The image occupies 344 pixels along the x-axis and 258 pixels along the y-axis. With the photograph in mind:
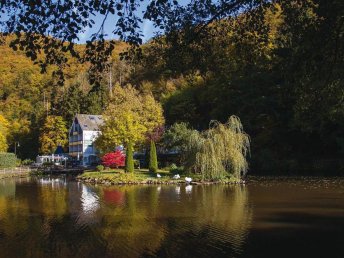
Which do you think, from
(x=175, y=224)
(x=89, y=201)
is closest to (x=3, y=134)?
(x=89, y=201)

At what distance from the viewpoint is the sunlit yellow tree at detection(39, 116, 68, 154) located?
219ft

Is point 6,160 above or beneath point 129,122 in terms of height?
beneath

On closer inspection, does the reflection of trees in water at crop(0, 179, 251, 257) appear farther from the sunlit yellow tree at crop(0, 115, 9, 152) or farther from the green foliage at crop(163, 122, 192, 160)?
the sunlit yellow tree at crop(0, 115, 9, 152)

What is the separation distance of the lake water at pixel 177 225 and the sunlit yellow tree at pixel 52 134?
43879 millimetres

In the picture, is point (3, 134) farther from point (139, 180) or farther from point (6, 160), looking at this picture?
point (139, 180)

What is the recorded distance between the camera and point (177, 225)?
47.9ft

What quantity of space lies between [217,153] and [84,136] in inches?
1454

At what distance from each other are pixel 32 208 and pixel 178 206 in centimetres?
694

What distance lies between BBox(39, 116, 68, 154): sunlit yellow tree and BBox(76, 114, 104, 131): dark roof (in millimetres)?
5638

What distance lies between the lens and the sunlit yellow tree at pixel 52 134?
66625mm

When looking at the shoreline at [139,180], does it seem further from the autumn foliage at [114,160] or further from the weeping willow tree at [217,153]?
the autumn foliage at [114,160]

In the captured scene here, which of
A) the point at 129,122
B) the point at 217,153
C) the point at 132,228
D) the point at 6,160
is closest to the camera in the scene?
the point at 132,228

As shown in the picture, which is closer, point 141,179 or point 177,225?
point 177,225

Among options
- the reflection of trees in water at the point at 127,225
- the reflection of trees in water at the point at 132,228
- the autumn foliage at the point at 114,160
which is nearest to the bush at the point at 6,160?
the autumn foliage at the point at 114,160
